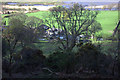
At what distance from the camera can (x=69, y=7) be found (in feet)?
19.1

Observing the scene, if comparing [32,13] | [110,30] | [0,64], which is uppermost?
[32,13]

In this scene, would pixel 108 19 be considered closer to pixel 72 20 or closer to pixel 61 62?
pixel 72 20

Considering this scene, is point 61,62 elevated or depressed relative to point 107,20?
depressed

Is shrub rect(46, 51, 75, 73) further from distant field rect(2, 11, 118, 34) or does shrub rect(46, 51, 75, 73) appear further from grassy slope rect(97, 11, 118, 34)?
grassy slope rect(97, 11, 118, 34)

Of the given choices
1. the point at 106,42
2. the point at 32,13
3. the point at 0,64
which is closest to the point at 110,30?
the point at 106,42

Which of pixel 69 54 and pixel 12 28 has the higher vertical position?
pixel 12 28

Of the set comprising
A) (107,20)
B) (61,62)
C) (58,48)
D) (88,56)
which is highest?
(107,20)

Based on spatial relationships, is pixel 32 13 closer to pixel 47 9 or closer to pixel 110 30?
pixel 47 9

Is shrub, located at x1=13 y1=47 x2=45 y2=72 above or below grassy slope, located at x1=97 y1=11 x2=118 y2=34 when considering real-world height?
below

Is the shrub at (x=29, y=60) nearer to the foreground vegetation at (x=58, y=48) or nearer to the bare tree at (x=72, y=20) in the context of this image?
the foreground vegetation at (x=58, y=48)

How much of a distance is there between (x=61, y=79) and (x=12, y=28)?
240 centimetres

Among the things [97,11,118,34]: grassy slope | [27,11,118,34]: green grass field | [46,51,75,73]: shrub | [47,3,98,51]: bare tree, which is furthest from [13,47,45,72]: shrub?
[97,11,118,34]: grassy slope

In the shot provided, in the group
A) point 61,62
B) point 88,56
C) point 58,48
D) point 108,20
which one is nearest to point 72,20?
point 58,48

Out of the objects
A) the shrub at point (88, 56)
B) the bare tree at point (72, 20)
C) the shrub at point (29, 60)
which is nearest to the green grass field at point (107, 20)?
the bare tree at point (72, 20)
